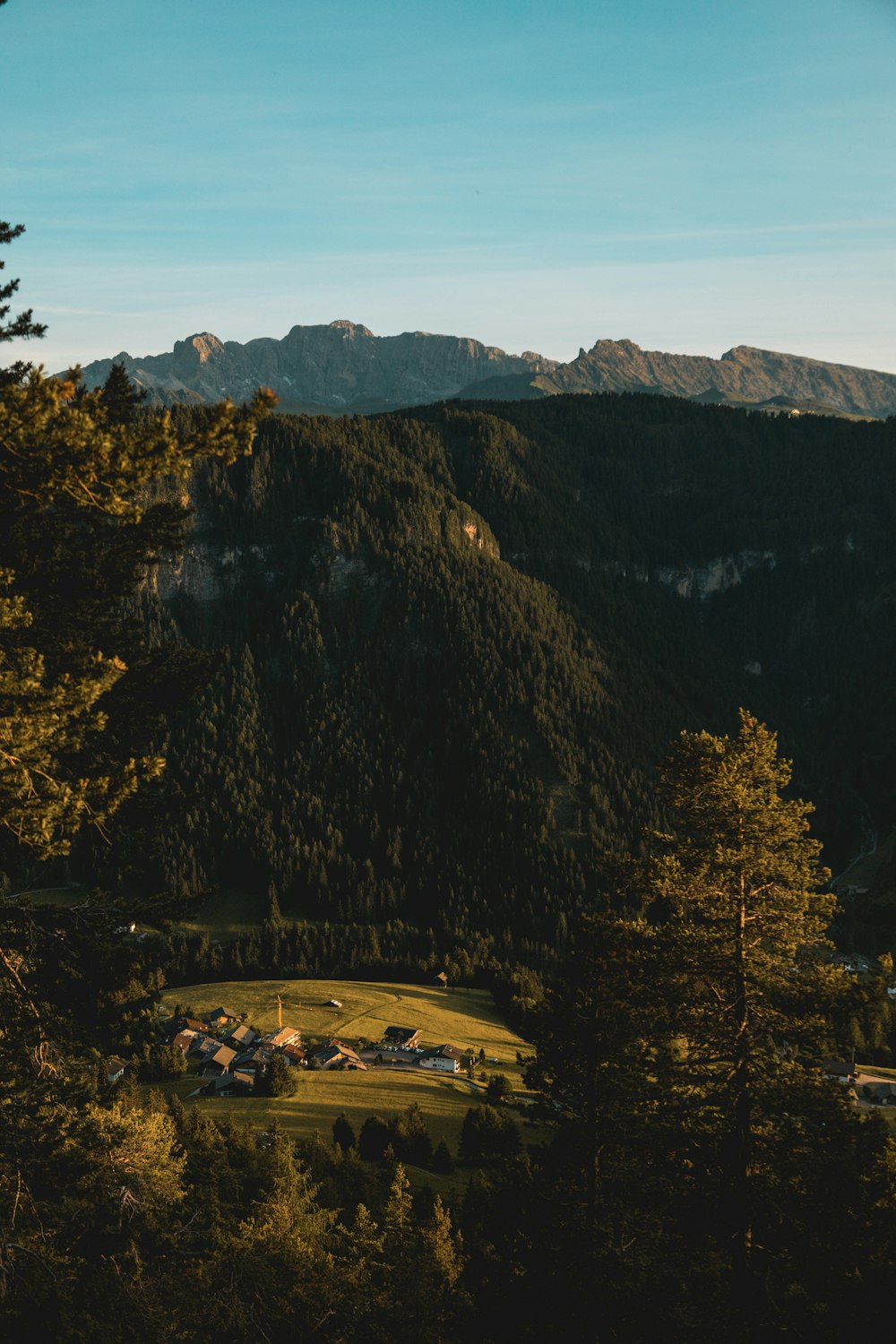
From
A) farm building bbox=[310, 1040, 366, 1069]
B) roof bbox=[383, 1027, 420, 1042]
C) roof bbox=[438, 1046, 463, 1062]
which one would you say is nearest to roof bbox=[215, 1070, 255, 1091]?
farm building bbox=[310, 1040, 366, 1069]

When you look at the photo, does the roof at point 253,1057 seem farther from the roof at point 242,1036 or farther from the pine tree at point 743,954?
the pine tree at point 743,954

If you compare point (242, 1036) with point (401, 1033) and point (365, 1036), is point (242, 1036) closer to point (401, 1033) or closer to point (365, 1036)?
point (365, 1036)

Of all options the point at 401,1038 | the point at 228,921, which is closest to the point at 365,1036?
the point at 401,1038

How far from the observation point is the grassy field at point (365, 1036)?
8275 cm

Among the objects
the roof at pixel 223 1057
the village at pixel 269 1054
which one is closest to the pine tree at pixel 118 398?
the village at pixel 269 1054

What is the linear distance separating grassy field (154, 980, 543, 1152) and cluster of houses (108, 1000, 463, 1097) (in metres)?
2.89

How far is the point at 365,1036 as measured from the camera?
123750 mm

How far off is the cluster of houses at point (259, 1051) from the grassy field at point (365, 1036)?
2.89 metres

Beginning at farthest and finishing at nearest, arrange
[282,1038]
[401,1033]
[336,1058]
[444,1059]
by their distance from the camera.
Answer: [401,1033] < [282,1038] < [444,1059] < [336,1058]

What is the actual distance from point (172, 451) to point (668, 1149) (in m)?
15.6

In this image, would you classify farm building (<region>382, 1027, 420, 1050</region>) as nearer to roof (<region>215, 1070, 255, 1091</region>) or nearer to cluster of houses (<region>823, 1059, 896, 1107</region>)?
roof (<region>215, 1070, 255, 1091</region>)

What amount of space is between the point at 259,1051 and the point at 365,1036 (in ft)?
62.6

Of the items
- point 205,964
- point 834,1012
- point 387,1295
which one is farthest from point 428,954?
point 834,1012

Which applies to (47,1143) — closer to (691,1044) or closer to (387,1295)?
(691,1044)
